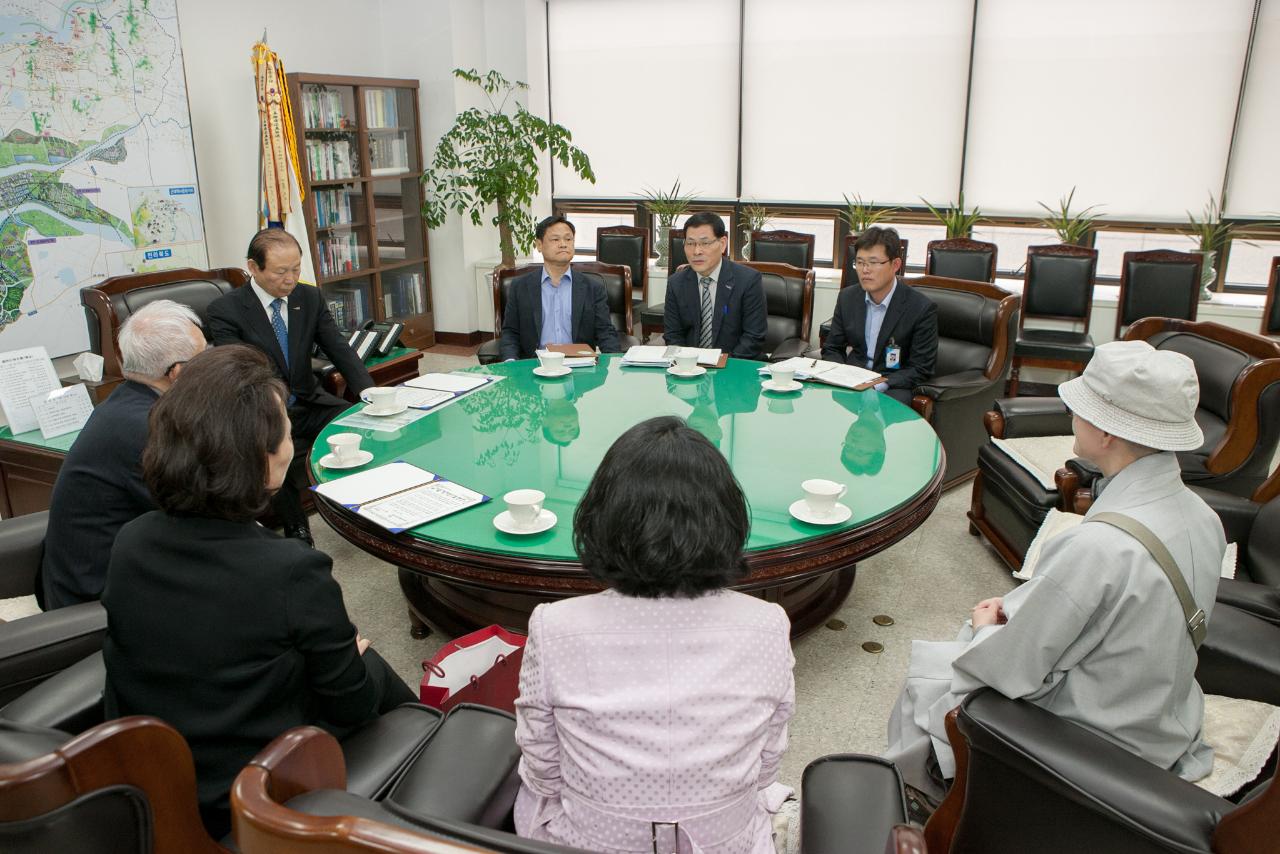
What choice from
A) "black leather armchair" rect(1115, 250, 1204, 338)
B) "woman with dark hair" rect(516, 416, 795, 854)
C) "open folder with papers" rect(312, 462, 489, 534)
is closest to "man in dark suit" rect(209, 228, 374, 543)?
"open folder with papers" rect(312, 462, 489, 534)

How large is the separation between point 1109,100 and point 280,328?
4986 millimetres

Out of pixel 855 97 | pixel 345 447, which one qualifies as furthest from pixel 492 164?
pixel 345 447

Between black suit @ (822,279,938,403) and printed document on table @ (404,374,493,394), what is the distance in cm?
164

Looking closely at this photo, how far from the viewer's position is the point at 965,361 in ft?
12.5

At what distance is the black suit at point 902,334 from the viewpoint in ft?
11.8

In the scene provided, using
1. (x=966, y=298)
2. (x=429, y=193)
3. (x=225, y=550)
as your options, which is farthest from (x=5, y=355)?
(x=966, y=298)

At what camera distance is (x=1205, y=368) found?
2.83m

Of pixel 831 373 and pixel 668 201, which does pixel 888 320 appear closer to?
pixel 831 373

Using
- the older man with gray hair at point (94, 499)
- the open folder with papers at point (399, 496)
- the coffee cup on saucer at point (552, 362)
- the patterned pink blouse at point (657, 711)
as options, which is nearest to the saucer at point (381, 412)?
the open folder with papers at point (399, 496)

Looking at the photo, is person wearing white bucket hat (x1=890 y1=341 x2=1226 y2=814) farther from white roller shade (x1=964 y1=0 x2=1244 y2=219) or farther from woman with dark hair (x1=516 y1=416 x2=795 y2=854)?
white roller shade (x1=964 y1=0 x2=1244 y2=219)

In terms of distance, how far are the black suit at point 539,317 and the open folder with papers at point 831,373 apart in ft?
3.47

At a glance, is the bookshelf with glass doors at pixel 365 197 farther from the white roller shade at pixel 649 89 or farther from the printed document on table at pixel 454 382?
the printed document on table at pixel 454 382

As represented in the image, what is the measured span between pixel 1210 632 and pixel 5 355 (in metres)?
3.71

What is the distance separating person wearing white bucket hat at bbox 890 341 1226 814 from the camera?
54.4 inches
